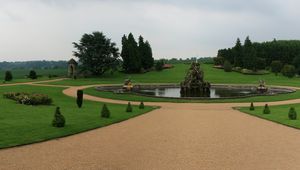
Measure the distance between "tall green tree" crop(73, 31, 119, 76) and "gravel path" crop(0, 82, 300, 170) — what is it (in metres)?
53.1

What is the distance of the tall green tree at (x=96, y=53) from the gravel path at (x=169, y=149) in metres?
53.1

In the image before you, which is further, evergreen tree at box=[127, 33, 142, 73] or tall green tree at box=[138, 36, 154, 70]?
tall green tree at box=[138, 36, 154, 70]

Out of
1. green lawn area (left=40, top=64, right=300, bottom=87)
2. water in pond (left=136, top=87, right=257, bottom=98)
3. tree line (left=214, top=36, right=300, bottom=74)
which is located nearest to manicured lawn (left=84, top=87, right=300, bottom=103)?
water in pond (left=136, top=87, right=257, bottom=98)

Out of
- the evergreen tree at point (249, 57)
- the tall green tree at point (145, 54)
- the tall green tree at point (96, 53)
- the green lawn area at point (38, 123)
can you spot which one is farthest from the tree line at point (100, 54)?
the green lawn area at point (38, 123)

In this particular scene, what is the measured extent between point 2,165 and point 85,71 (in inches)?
2557

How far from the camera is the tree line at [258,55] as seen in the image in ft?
280

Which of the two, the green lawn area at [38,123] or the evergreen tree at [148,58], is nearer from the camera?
the green lawn area at [38,123]

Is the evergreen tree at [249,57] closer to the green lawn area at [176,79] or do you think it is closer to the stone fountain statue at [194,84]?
the green lawn area at [176,79]

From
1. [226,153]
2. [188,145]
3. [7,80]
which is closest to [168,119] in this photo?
[188,145]

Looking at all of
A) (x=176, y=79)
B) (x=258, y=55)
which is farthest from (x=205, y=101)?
(x=258, y=55)

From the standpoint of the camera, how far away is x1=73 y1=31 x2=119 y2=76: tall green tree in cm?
7519

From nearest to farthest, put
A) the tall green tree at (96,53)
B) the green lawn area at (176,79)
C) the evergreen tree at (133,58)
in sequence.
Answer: the green lawn area at (176,79) → the tall green tree at (96,53) → the evergreen tree at (133,58)

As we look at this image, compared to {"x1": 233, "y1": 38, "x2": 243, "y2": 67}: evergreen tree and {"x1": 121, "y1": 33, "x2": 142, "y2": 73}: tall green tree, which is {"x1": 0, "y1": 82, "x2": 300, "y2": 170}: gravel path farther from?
{"x1": 233, "y1": 38, "x2": 243, "y2": 67}: evergreen tree

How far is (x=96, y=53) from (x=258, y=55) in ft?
160
